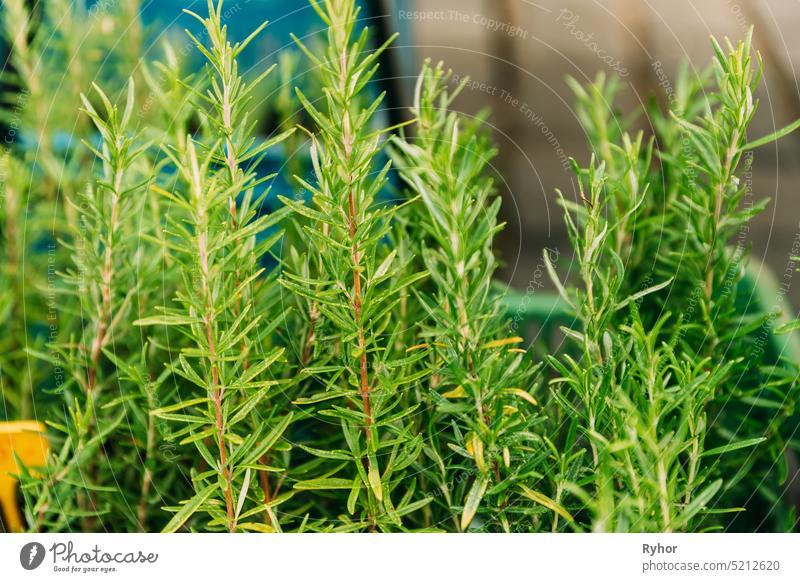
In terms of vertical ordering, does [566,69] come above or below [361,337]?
above

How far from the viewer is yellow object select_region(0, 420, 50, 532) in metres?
0.41

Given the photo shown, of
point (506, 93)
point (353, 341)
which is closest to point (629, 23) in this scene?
point (506, 93)

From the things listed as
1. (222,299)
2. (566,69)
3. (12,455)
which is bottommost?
(12,455)

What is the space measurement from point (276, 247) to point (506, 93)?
23cm

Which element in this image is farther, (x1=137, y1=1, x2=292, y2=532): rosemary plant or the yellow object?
the yellow object

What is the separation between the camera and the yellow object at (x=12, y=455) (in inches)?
16.2

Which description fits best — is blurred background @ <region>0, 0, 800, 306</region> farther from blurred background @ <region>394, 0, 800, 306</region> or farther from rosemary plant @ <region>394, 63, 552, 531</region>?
rosemary plant @ <region>394, 63, 552, 531</region>

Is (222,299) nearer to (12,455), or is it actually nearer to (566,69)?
(12,455)

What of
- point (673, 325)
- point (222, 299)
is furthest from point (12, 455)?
point (673, 325)

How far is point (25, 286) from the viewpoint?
0.48 metres

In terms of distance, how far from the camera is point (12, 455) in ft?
1.35

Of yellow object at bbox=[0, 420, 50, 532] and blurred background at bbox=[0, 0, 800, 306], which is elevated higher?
blurred background at bbox=[0, 0, 800, 306]

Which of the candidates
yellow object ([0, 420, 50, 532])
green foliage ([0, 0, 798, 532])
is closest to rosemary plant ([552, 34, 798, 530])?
green foliage ([0, 0, 798, 532])
